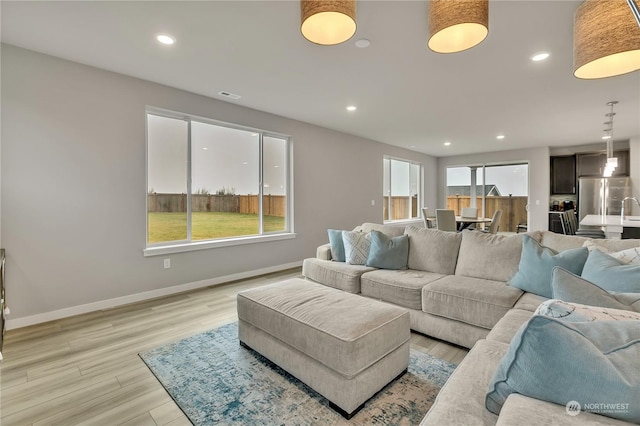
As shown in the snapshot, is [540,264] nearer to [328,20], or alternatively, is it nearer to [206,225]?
[328,20]

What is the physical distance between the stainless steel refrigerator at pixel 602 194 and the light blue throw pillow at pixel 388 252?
A: 6.91 metres

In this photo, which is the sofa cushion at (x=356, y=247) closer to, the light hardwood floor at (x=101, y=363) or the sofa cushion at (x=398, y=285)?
the sofa cushion at (x=398, y=285)

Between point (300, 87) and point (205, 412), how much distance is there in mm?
3532

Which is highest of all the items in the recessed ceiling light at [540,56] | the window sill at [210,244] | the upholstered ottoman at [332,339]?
the recessed ceiling light at [540,56]

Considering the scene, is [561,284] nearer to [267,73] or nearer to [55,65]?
[267,73]

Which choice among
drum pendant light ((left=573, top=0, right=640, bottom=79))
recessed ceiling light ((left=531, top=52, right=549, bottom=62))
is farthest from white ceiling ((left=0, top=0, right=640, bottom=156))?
drum pendant light ((left=573, top=0, right=640, bottom=79))

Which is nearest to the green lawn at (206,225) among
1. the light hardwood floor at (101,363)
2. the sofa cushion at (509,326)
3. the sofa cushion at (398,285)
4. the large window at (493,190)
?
the light hardwood floor at (101,363)

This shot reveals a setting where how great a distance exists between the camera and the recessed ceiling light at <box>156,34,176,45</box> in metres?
2.64

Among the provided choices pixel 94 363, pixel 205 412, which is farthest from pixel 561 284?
pixel 94 363

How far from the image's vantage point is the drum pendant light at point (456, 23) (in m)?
1.46

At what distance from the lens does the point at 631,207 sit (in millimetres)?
7086

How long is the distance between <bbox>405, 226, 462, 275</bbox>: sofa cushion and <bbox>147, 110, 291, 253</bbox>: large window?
8.57 ft

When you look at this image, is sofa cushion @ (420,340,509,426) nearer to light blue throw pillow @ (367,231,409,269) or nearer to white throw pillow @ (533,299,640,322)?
white throw pillow @ (533,299,640,322)

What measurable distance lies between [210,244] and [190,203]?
2.14 feet
